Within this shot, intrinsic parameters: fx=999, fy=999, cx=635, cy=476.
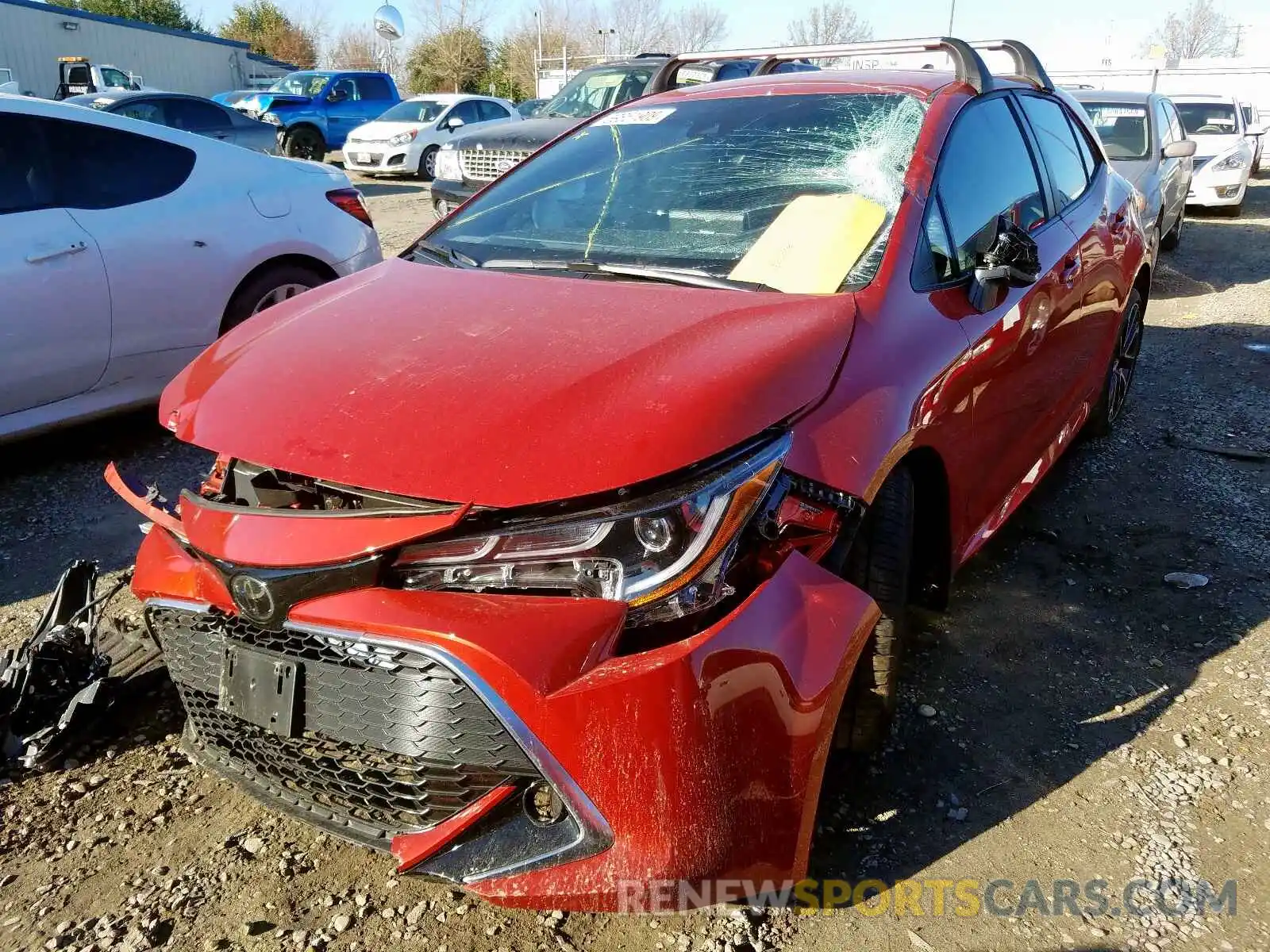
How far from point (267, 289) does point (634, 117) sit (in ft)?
7.51

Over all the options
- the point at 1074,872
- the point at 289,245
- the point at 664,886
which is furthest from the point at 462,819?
the point at 289,245

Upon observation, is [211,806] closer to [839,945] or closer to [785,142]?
[839,945]

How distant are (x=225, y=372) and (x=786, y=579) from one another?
4.34 feet

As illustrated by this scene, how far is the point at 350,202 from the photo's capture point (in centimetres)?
521

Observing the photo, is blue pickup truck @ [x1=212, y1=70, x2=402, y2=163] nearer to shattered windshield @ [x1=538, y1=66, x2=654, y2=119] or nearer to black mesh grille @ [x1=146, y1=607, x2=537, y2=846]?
shattered windshield @ [x1=538, y1=66, x2=654, y2=119]

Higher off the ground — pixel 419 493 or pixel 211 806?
pixel 419 493

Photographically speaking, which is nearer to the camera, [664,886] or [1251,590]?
[664,886]

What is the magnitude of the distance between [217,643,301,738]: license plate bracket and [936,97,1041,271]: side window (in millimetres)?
1964

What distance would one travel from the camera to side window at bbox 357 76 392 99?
66.9 feet

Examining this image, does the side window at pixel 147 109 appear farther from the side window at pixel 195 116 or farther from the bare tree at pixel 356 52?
the bare tree at pixel 356 52

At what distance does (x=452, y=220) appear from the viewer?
10.5ft

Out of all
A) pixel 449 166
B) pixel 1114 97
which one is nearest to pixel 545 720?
pixel 449 166

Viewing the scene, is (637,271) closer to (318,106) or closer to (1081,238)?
(1081,238)

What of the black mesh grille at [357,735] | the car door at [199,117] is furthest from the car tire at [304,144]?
the black mesh grille at [357,735]
